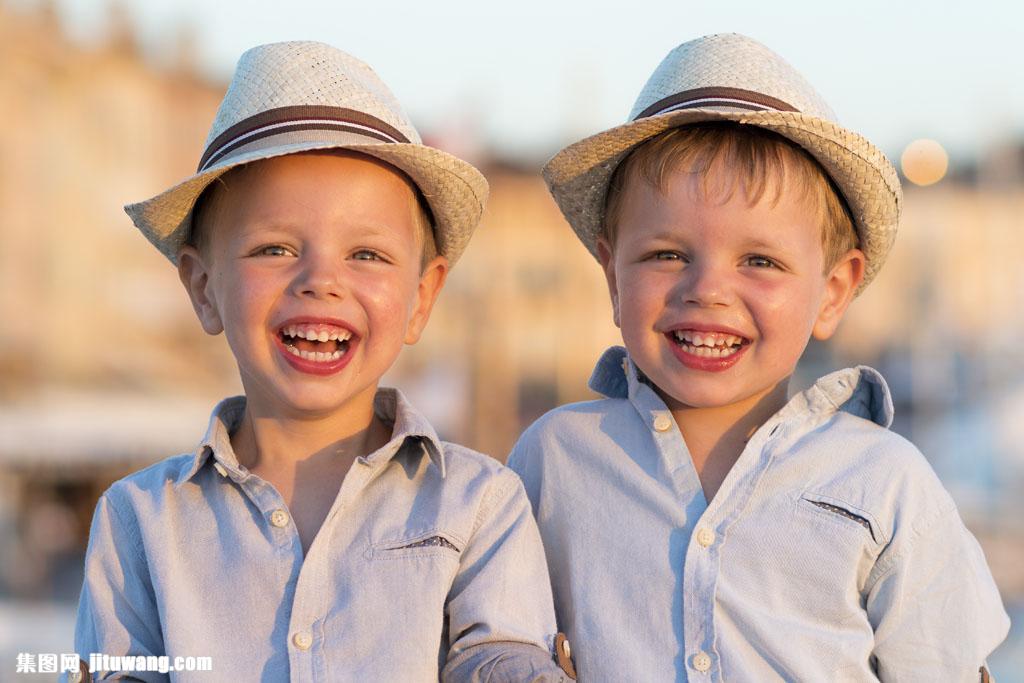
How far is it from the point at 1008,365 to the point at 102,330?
15696 mm

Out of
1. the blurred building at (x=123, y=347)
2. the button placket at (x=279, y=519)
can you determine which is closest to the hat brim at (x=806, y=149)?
the button placket at (x=279, y=519)

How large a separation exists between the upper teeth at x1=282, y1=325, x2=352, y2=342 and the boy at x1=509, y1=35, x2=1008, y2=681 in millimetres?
472

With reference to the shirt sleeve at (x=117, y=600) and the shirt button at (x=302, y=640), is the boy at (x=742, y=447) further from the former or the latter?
the shirt sleeve at (x=117, y=600)

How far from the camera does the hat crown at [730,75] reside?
2.44 m

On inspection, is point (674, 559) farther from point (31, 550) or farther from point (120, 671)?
point (31, 550)

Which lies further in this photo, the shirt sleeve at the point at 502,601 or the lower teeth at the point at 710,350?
the lower teeth at the point at 710,350

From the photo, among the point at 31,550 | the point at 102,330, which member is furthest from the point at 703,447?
the point at 102,330

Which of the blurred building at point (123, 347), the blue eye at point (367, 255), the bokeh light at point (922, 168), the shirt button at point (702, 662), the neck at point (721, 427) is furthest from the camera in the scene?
the blurred building at point (123, 347)

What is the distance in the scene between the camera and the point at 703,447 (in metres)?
2.51

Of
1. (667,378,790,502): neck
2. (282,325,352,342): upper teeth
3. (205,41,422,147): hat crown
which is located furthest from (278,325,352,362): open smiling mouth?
(667,378,790,502): neck

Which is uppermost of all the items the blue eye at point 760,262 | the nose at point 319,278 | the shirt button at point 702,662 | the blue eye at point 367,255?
the blue eye at point 367,255

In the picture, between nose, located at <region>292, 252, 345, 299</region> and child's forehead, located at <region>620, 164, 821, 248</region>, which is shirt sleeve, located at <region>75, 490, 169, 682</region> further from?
child's forehead, located at <region>620, 164, 821, 248</region>

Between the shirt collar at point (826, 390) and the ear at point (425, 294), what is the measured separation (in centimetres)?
34

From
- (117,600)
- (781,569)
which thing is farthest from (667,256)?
(117,600)
